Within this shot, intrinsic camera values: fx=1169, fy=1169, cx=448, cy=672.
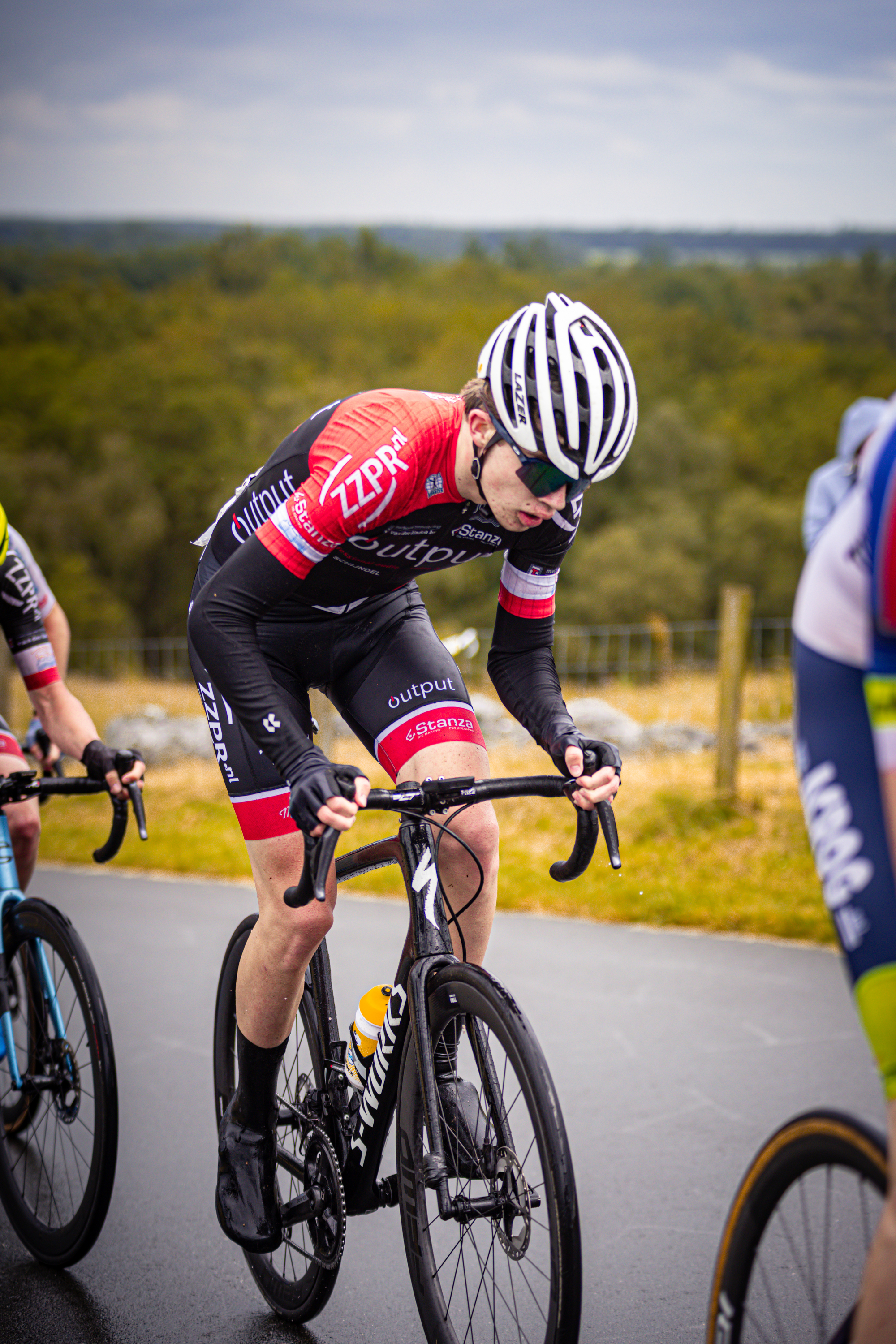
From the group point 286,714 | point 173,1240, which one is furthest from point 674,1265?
point 286,714

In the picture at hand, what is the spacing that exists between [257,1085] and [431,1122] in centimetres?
62

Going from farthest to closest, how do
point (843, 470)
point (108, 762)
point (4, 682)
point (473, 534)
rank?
point (4, 682) → point (108, 762) → point (473, 534) → point (843, 470)

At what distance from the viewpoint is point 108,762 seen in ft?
9.30

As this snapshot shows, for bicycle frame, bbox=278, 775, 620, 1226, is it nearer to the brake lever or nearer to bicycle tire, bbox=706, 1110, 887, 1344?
the brake lever

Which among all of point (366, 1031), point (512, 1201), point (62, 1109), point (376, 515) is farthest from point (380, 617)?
point (62, 1109)

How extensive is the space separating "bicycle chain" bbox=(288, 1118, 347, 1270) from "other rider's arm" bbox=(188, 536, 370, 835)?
872 mm

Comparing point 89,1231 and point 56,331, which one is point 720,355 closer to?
point 56,331

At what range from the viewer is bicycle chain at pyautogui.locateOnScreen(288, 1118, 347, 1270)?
2.36m

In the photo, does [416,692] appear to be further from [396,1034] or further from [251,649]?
[396,1034]

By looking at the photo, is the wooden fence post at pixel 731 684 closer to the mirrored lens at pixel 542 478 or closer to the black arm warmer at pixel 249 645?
the mirrored lens at pixel 542 478

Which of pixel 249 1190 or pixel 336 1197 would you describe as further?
pixel 249 1190

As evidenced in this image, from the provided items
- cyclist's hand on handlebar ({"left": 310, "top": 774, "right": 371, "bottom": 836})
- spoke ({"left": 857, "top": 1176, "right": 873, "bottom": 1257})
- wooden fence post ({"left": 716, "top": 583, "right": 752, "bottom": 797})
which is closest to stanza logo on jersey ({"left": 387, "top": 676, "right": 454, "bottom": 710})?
cyclist's hand on handlebar ({"left": 310, "top": 774, "right": 371, "bottom": 836})

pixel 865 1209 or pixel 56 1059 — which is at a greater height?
pixel 865 1209

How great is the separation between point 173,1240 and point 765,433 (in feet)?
195
